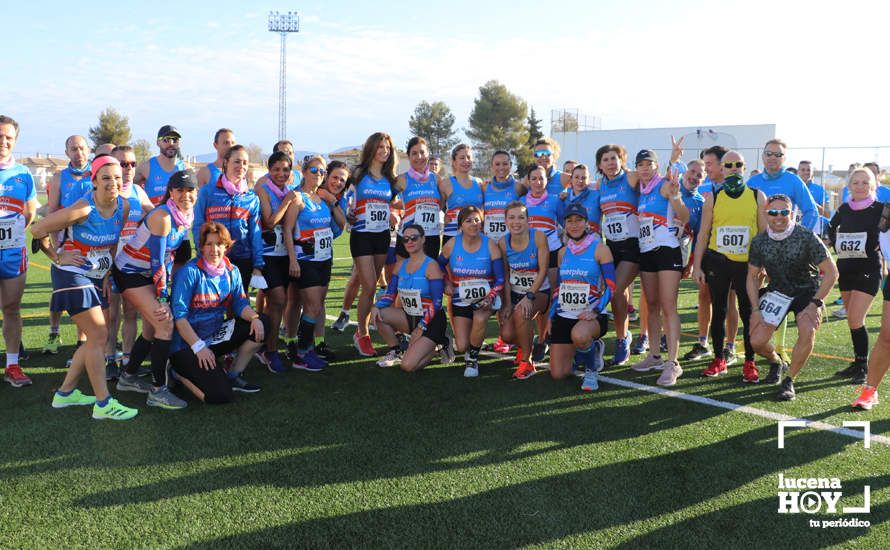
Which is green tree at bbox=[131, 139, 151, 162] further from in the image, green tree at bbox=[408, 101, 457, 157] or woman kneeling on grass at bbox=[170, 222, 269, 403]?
woman kneeling on grass at bbox=[170, 222, 269, 403]

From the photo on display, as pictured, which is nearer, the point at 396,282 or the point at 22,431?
the point at 22,431

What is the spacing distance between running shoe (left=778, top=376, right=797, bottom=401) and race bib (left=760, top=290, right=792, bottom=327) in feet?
1.55

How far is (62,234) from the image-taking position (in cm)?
455

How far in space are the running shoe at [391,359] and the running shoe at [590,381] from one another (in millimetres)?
1765

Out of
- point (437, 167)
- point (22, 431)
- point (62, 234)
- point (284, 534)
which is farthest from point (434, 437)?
point (437, 167)

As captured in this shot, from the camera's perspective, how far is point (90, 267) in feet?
15.1

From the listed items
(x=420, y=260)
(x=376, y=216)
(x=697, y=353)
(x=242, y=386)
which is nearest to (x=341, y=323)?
(x=376, y=216)

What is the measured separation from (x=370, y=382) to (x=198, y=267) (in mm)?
1710

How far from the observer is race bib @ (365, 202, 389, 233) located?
627cm

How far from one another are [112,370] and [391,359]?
2.48 meters

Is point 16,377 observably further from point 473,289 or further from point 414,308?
point 473,289

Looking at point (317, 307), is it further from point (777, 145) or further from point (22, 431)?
point (777, 145)

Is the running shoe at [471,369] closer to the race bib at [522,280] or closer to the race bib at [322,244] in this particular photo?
the race bib at [522,280]

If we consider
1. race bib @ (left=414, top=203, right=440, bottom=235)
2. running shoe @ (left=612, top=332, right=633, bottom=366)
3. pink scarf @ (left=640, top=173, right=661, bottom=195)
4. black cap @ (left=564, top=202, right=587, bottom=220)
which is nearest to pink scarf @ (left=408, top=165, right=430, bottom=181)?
race bib @ (left=414, top=203, right=440, bottom=235)
